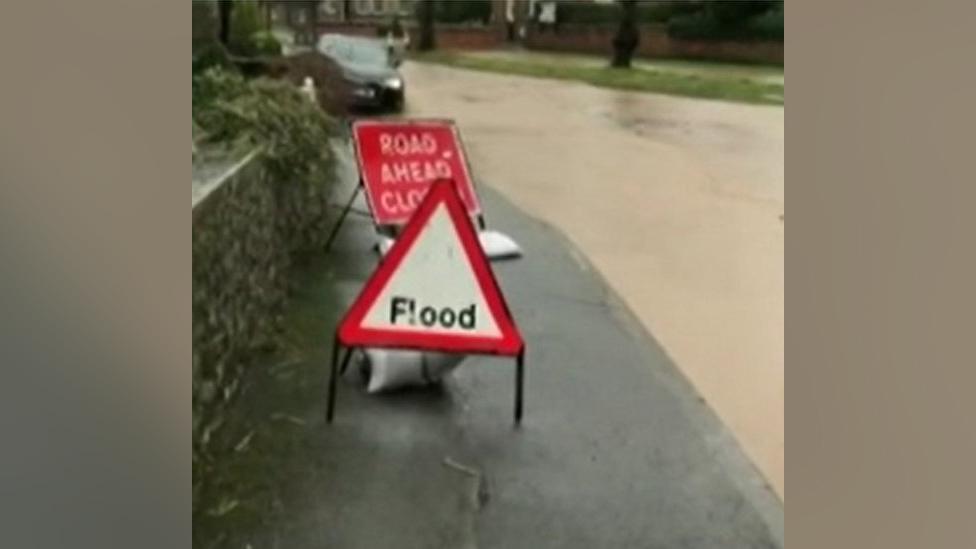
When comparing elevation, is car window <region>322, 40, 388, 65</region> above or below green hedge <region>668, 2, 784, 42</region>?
below

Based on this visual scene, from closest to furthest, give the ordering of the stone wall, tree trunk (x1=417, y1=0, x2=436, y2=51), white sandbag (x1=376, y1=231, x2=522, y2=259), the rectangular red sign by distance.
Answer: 1. the stone wall
2. tree trunk (x1=417, y1=0, x2=436, y2=51)
3. the rectangular red sign
4. white sandbag (x1=376, y1=231, x2=522, y2=259)

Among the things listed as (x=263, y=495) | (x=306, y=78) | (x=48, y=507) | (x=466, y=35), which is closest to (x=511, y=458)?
(x=263, y=495)

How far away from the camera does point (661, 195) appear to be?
919 cm

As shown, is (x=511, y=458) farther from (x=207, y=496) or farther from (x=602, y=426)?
(x=207, y=496)

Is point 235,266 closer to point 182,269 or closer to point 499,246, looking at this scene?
point 182,269

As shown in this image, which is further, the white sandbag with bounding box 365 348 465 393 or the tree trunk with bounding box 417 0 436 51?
the tree trunk with bounding box 417 0 436 51

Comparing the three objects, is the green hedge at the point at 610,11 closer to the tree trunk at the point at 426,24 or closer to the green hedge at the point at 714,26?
the green hedge at the point at 714,26

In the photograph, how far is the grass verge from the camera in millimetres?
5715

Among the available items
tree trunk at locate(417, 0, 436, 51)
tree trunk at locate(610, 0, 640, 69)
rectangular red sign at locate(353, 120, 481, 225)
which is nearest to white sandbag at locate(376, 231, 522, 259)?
rectangular red sign at locate(353, 120, 481, 225)

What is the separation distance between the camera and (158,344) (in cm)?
166

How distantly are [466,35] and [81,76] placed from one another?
155 inches

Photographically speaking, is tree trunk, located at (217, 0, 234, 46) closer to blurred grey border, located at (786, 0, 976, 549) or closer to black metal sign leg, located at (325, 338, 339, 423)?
black metal sign leg, located at (325, 338, 339, 423)

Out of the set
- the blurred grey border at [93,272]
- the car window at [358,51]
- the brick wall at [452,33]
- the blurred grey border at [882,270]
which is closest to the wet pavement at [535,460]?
the car window at [358,51]

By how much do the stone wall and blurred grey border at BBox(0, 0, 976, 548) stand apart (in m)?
0.99
